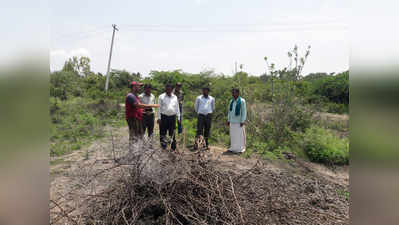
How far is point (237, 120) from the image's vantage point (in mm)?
5789

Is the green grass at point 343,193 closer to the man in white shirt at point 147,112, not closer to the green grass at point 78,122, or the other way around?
the man in white shirt at point 147,112

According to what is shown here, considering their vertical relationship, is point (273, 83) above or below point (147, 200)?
above

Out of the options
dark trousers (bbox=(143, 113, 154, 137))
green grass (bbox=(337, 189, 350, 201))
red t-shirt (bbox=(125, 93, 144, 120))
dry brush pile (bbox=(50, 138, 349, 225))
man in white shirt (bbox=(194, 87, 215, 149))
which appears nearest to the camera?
dry brush pile (bbox=(50, 138, 349, 225))

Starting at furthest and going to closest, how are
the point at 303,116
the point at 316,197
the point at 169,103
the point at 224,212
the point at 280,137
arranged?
the point at 303,116
the point at 280,137
the point at 169,103
the point at 316,197
the point at 224,212

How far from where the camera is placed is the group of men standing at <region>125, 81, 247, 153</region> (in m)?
4.44

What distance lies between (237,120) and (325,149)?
2356mm

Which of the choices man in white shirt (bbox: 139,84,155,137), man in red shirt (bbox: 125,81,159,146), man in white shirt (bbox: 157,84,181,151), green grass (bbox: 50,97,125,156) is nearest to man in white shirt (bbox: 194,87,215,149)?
man in white shirt (bbox: 157,84,181,151)

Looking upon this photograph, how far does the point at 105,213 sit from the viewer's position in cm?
211

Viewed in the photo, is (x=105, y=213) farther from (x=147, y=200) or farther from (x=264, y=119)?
A: (x=264, y=119)

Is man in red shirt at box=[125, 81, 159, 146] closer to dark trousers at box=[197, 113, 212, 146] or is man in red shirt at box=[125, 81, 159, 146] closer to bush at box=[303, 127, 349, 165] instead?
dark trousers at box=[197, 113, 212, 146]

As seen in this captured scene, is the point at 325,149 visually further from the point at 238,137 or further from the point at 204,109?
the point at 204,109

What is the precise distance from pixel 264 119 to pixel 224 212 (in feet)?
18.3

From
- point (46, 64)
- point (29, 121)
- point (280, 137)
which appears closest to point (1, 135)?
point (29, 121)

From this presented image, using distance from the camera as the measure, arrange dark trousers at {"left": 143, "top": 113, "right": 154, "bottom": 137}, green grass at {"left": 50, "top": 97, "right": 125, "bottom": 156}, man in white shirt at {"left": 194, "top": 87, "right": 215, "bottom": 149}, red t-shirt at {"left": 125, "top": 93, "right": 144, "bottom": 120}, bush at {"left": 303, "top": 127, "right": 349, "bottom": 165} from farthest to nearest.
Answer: green grass at {"left": 50, "top": 97, "right": 125, "bottom": 156} < man in white shirt at {"left": 194, "top": 87, "right": 215, "bottom": 149} < bush at {"left": 303, "top": 127, "right": 349, "bottom": 165} < dark trousers at {"left": 143, "top": 113, "right": 154, "bottom": 137} < red t-shirt at {"left": 125, "top": 93, "right": 144, "bottom": 120}
